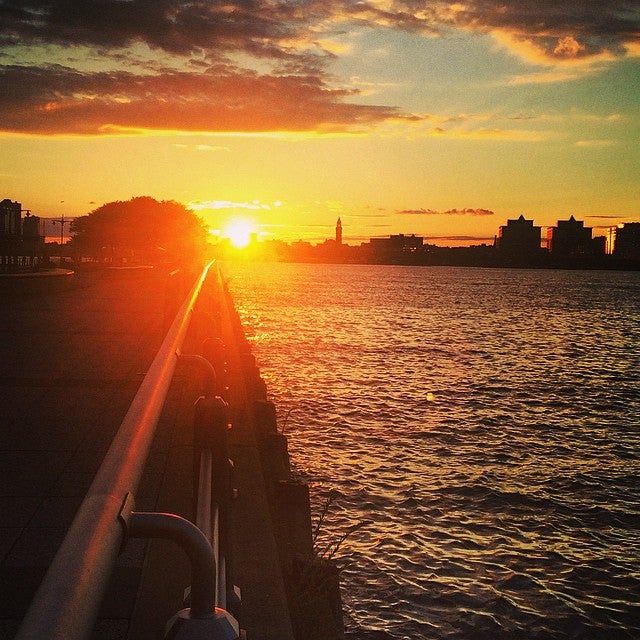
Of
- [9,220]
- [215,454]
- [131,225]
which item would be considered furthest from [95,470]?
[131,225]

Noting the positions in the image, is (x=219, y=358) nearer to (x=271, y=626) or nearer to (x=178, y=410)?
(x=271, y=626)

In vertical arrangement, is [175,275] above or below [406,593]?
above

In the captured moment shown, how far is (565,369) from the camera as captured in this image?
137 feet

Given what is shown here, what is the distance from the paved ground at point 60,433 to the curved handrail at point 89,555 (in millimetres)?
2736

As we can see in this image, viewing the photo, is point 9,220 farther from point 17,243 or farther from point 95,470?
point 95,470

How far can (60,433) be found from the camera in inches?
323

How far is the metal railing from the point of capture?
3.50ft

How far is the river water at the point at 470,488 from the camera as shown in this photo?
1141cm

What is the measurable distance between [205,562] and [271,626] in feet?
9.96

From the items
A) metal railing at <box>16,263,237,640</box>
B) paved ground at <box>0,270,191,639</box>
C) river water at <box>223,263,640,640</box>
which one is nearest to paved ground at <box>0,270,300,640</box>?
paved ground at <box>0,270,191,639</box>

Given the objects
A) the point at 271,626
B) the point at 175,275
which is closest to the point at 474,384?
the point at 175,275

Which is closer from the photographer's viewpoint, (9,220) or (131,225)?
(9,220)

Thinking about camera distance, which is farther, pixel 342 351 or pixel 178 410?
pixel 342 351

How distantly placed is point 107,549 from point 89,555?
0.07 m
